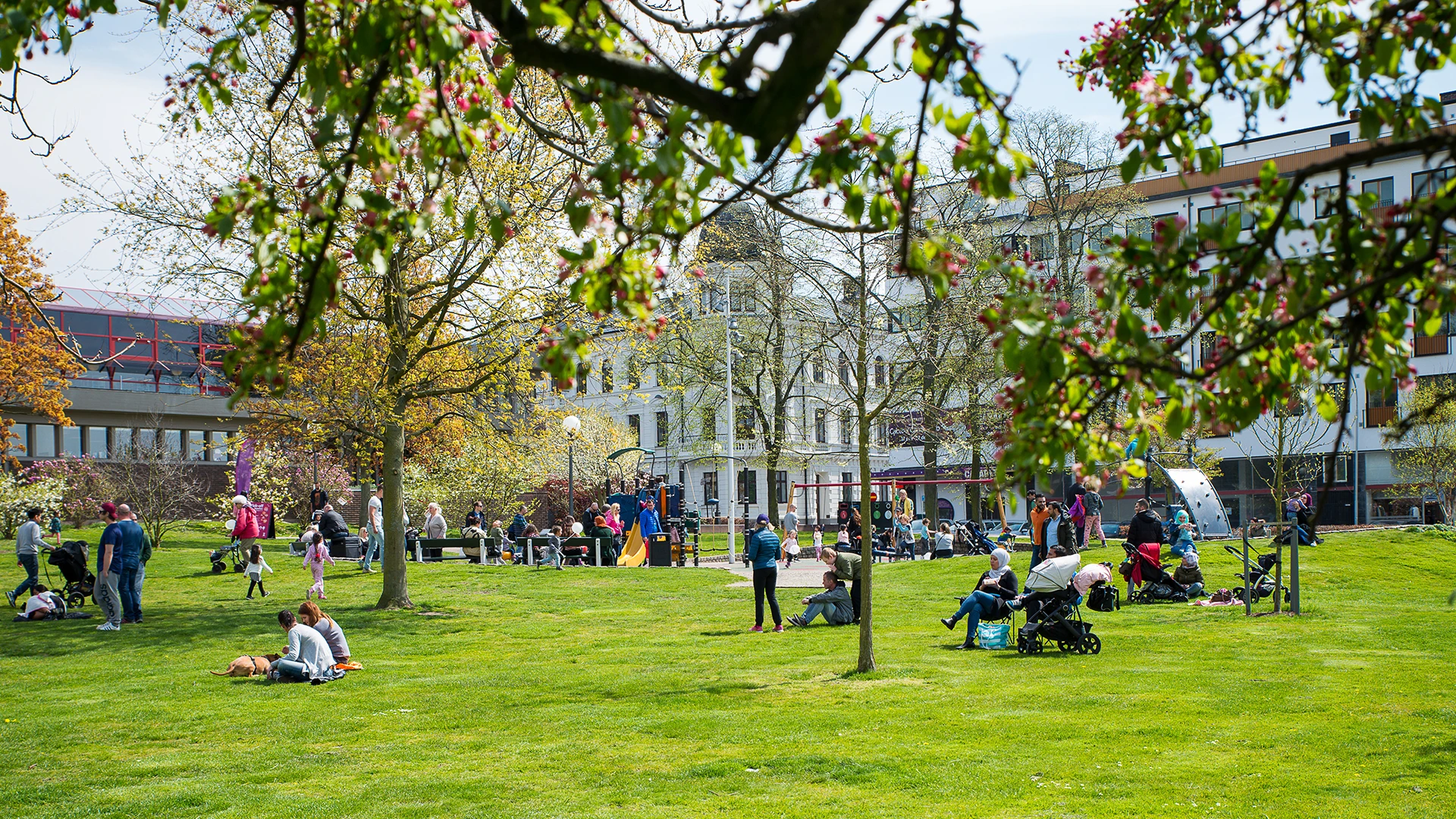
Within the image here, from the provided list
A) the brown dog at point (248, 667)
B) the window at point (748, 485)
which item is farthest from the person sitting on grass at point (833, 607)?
the window at point (748, 485)

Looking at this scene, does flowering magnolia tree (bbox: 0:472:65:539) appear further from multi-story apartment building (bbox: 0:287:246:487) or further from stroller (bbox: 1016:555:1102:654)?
stroller (bbox: 1016:555:1102:654)

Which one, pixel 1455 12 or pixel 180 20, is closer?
pixel 1455 12

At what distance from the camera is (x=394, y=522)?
21812 millimetres

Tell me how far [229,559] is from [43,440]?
100 ft

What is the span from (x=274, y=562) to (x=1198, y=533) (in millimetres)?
22858

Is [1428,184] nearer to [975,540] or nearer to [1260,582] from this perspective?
[1260,582]

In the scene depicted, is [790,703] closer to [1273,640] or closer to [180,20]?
[1273,640]

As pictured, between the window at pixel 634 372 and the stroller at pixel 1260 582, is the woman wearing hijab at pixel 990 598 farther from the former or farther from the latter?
the window at pixel 634 372

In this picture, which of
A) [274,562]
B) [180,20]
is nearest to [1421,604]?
[180,20]

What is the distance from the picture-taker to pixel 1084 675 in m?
13.4

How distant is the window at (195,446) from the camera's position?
5778cm

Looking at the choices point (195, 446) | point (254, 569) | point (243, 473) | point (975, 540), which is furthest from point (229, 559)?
point (195, 446)

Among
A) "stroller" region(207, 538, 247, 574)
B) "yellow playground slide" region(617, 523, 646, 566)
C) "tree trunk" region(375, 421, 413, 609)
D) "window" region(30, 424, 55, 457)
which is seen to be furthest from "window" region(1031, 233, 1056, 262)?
"window" region(30, 424, 55, 457)

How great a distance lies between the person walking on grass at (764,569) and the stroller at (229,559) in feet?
47.3
